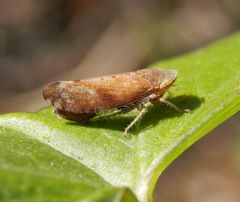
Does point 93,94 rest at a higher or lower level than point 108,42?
higher

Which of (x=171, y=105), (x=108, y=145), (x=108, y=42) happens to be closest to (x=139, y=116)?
(x=171, y=105)

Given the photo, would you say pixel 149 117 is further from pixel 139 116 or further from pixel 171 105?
pixel 171 105

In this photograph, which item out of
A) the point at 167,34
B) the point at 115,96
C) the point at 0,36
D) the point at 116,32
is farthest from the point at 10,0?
the point at 115,96

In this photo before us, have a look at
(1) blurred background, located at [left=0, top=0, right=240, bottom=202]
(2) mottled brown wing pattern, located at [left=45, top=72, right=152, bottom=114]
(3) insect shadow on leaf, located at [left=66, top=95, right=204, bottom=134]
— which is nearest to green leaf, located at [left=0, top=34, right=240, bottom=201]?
(3) insect shadow on leaf, located at [left=66, top=95, right=204, bottom=134]

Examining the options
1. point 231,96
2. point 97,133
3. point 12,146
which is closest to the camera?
point 12,146

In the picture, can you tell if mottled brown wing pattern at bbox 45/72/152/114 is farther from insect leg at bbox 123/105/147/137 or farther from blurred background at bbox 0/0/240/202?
blurred background at bbox 0/0/240/202

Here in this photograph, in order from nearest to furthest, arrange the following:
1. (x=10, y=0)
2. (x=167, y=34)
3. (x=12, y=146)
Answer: (x=12, y=146) < (x=167, y=34) < (x=10, y=0)

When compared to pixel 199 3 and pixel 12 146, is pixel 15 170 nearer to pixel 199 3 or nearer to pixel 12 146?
pixel 12 146
